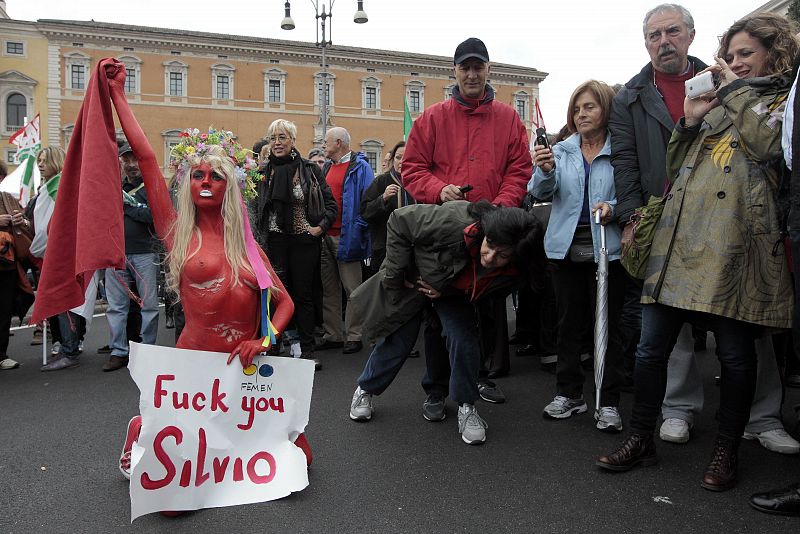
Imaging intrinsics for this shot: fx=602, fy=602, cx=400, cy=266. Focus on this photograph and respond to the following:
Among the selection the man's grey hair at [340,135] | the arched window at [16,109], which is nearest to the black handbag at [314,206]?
the man's grey hair at [340,135]

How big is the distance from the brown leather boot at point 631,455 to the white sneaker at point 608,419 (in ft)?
1.46

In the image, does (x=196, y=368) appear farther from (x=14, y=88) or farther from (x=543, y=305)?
(x=14, y=88)

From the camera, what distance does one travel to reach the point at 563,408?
12.4ft

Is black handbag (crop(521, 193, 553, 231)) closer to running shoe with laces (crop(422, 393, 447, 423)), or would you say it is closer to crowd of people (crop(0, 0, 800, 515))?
crowd of people (crop(0, 0, 800, 515))

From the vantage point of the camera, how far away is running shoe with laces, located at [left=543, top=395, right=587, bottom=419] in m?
3.76

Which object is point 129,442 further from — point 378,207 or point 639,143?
point 378,207

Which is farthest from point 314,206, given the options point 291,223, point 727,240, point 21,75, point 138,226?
point 21,75

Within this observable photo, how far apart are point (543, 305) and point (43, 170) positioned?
4750 millimetres

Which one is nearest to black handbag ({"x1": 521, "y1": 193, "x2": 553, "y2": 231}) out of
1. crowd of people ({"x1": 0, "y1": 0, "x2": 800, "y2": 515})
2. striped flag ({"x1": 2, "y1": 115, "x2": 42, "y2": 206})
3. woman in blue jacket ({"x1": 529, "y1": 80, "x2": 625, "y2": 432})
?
crowd of people ({"x1": 0, "y1": 0, "x2": 800, "y2": 515})

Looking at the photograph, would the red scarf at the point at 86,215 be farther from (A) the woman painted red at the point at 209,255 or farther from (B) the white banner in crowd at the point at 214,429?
(B) the white banner in crowd at the point at 214,429

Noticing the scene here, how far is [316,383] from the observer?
479 cm

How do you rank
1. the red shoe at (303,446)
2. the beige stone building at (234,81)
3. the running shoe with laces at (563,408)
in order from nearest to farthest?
1. the red shoe at (303,446)
2. the running shoe with laces at (563,408)
3. the beige stone building at (234,81)

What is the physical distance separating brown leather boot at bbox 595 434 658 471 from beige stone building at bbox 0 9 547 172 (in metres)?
42.0

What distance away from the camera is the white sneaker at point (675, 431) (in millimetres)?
3336
